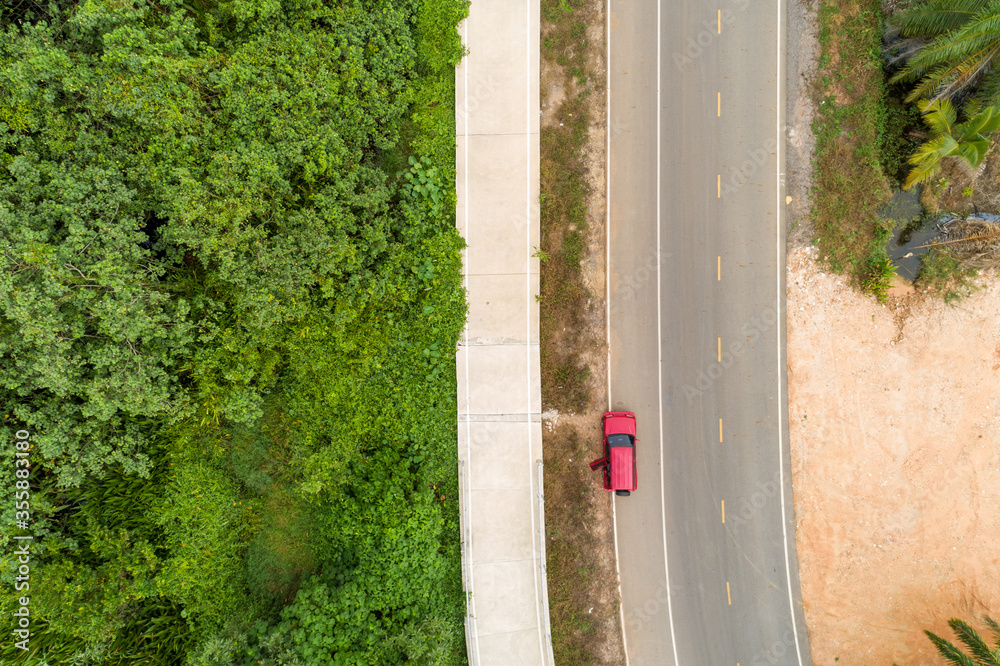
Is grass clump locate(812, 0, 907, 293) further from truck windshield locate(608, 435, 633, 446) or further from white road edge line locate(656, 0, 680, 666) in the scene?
truck windshield locate(608, 435, 633, 446)

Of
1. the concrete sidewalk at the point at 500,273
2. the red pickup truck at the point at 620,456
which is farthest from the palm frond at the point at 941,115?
the red pickup truck at the point at 620,456

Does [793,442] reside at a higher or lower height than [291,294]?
lower

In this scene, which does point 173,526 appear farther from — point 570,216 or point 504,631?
point 570,216

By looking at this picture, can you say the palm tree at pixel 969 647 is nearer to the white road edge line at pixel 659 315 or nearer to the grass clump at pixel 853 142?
the white road edge line at pixel 659 315

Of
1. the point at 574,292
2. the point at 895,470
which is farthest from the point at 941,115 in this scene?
the point at 574,292

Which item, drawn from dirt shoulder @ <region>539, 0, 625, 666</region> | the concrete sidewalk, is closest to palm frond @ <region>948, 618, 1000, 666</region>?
dirt shoulder @ <region>539, 0, 625, 666</region>

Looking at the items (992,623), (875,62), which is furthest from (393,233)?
(992,623)
